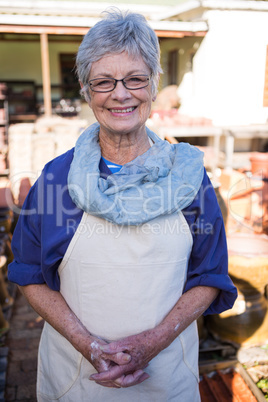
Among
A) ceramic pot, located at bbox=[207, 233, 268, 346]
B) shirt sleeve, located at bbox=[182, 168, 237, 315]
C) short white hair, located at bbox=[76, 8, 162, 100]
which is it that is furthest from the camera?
ceramic pot, located at bbox=[207, 233, 268, 346]

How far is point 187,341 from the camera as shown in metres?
1.55

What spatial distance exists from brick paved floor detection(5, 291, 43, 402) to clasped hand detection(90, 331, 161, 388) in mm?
1526

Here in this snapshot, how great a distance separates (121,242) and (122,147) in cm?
38

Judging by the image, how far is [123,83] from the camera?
4.45ft

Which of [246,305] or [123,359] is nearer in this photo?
[123,359]

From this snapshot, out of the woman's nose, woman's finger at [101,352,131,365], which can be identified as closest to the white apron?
woman's finger at [101,352,131,365]

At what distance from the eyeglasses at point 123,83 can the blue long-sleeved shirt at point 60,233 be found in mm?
289

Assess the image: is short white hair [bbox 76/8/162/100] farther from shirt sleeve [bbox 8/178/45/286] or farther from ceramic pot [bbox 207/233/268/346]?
ceramic pot [bbox 207/233/268/346]

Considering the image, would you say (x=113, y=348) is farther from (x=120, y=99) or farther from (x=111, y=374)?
(x=120, y=99)

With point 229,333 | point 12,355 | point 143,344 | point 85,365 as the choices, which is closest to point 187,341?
point 143,344

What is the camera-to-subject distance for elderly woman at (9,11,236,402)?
1352 millimetres

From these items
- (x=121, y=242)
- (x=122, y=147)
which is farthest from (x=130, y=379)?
(x=122, y=147)

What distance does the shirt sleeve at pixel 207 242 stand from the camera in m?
1.43

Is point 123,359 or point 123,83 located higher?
point 123,83
